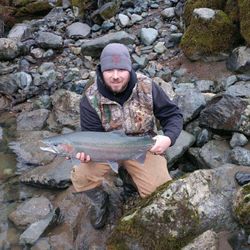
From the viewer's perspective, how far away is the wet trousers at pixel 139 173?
16.4ft

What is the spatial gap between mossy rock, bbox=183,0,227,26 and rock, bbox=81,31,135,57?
4.20ft

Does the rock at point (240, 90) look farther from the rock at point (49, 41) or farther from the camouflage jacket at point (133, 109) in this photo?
the rock at point (49, 41)

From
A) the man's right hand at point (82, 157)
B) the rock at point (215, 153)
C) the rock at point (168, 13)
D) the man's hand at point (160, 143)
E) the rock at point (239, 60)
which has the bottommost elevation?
the rock at point (215, 153)

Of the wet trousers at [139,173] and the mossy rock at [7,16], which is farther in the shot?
the mossy rock at [7,16]

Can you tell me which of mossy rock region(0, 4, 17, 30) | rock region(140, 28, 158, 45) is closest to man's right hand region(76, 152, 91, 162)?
rock region(140, 28, 158, 45)

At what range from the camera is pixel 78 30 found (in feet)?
37.6

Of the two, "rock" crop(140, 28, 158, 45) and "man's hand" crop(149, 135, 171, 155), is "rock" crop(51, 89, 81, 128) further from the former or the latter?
"man's hand" crop(149, 135, 171, 155)

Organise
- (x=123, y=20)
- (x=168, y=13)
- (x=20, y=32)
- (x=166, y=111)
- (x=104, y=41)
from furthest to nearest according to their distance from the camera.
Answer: (x=20, y=32) → (x=123, y=20) → (x=168, y=13) → (x=104, y=41) → (x=166, y=111)

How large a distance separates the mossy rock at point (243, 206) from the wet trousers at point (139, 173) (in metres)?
0.87

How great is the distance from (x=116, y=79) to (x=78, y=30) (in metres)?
7.16

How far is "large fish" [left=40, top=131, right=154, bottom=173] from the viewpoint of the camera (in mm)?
4480

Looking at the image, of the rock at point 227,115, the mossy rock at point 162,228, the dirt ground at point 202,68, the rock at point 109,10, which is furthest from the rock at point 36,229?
the rock at point 109,10

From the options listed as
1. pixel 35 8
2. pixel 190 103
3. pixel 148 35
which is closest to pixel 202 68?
pixel 148 35

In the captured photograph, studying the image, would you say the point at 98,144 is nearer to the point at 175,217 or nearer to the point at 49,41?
the point at 175,217
